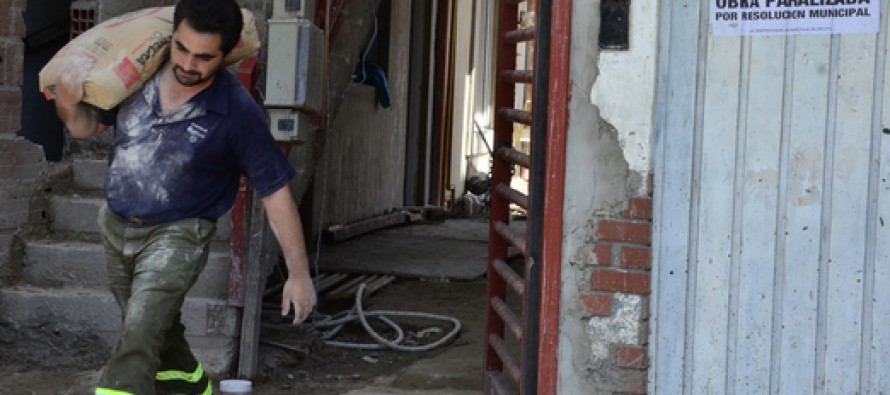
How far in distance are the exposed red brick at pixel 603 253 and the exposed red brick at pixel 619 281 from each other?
0.09 feet

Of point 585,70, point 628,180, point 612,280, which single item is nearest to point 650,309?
point 612,280

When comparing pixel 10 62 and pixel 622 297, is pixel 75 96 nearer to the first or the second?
pixel 622 297

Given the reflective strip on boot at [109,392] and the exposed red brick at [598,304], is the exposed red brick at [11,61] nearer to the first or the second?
the reflective strip on boot at [109,392]

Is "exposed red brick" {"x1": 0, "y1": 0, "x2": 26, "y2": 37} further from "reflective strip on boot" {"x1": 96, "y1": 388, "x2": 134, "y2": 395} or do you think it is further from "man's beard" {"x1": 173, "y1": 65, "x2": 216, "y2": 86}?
"reflective strip on boot" {"x1": 96, "y1": 388, "x2": 134, "y2": 395}

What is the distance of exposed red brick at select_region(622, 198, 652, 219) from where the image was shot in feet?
15.7

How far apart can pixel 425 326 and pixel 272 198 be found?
3706 mm

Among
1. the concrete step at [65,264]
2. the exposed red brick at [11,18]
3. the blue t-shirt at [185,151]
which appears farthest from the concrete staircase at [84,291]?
the blue t-shirt at [185,151]

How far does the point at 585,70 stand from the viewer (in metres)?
4.78

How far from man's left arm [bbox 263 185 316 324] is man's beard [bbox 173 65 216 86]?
0.50 m

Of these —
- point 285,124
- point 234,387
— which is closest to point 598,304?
point 285,124

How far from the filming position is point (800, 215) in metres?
4.73

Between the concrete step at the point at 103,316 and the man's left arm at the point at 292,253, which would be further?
the concrete step at the point at 103,316

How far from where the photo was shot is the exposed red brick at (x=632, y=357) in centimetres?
482

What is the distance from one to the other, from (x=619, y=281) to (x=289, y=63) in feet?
7.75
